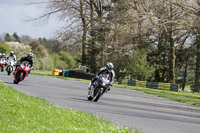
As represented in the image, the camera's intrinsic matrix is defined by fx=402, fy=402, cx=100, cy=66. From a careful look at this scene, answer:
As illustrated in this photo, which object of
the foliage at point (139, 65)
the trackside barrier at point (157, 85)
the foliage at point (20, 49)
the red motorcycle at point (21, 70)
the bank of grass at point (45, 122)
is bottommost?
the bank of grass at point (45, 122)

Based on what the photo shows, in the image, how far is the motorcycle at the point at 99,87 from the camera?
15.4 m

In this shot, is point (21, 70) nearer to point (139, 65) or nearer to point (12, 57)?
point (12, 57)

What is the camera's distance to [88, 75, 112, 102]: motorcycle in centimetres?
1544

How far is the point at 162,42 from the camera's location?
190 feet

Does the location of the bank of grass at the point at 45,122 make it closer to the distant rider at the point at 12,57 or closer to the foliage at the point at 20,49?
the distant rider at the point at 12,57

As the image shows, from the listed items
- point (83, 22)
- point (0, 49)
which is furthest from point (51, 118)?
point (0, 49)

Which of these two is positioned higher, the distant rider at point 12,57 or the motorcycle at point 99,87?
the distant rider at point 12,57

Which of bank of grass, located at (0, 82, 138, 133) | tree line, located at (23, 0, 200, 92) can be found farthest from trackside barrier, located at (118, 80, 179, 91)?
bank of grass, located at (0, 82, 138, 133)

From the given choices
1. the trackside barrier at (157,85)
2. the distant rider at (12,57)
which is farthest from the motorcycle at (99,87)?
the trackside barrier at (157,85)

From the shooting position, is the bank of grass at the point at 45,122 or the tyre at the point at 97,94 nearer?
the bank of grass at the point at 45,122

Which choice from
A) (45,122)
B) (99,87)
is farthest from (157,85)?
(45,122)

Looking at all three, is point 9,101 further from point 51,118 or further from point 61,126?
point 61,126

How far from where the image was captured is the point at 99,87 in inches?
616

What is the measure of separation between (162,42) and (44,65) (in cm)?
7526
